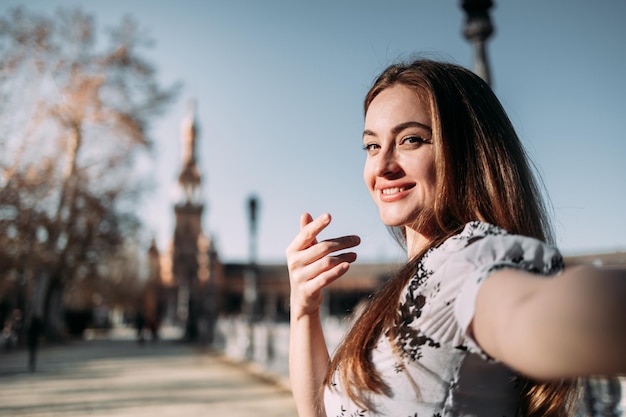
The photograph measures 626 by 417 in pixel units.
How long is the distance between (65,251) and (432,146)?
85.5ft

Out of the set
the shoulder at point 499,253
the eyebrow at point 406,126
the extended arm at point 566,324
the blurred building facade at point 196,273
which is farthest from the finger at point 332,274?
the blurred building facade at point 196,273

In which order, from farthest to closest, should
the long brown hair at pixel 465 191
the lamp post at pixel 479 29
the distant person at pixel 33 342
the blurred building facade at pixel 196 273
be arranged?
1. the blurred building facade at pixel 196 273
2. the distant person at pixel 33 342
3. the lamp post at pixel 479 29
4. the long brown hair at pixel 465 191

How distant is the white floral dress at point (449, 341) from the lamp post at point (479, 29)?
4.54 m

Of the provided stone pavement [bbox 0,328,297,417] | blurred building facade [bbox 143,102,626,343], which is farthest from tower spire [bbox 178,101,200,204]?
stone pavement [bbox 0,328,297,417]

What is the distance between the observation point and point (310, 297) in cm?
131

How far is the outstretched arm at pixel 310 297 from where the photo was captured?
1.20 meters

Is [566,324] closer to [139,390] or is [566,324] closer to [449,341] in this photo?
[449,341]

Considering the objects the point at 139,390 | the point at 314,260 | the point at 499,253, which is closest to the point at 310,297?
the point at 314,260

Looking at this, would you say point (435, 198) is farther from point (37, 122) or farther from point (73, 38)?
point (73, 38)

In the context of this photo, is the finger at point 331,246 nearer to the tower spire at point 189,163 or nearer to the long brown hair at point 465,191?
the long brown hair at point 465,191

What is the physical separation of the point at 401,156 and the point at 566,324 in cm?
69

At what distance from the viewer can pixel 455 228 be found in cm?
119

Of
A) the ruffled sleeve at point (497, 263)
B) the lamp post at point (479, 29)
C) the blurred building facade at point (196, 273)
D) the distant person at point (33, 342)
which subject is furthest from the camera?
the blurred building facade at point (196, 273)

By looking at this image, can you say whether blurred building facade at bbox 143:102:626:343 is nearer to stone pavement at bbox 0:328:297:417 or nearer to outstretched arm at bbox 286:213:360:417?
stone pavement at bbox 0:328:297:417
